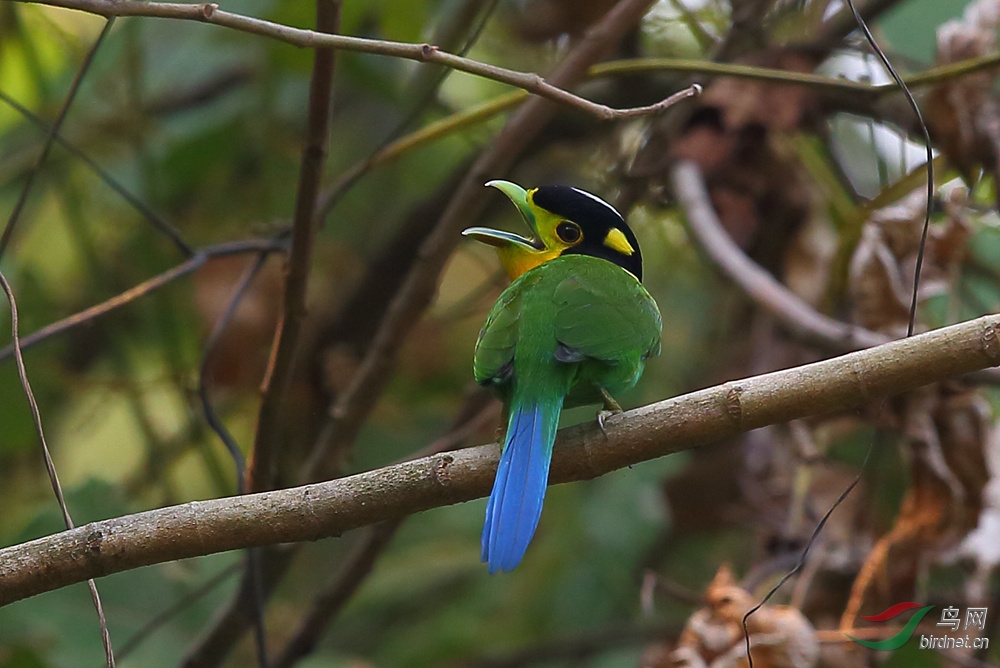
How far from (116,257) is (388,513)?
2656 millimetres

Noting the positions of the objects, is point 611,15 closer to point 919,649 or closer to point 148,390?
point 919,649

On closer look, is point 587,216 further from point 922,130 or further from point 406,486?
point 406,486

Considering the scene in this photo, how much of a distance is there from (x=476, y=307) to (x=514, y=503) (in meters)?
2.10

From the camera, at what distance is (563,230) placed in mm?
2404

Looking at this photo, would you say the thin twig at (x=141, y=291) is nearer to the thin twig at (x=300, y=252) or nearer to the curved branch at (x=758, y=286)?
the thin twig at (x=300, y=252)

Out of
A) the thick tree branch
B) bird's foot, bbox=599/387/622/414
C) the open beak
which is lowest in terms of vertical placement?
the thick tree branch

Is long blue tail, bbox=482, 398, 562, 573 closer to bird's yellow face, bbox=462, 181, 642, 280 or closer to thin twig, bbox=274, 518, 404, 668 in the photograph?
bird's yellow face, bbox=462, 181, 642, 280

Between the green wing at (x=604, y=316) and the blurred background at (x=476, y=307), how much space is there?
55 centimetres

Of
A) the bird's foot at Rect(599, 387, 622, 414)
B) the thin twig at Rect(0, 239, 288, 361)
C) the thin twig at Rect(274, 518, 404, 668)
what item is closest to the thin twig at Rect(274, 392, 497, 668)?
the thin twig at Rect(274, 518, 404, 668)

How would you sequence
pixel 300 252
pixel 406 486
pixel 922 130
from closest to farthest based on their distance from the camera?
1. pixel 406 486
2. pixel 922 130
3. pixel 300 252

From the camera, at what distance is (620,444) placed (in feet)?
4.89

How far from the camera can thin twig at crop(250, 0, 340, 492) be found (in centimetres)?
188

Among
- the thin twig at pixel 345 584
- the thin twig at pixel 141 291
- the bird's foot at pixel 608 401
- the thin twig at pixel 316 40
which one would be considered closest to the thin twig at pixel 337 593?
the thin twig at pixel 345 584

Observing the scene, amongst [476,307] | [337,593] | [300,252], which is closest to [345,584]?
[337,593]
